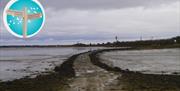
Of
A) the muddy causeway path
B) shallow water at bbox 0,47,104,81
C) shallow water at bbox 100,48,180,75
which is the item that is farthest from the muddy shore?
shallow water at bbox 100,48,180,75

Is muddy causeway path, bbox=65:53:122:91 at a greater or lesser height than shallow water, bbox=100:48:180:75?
greater

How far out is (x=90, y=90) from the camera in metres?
13.9

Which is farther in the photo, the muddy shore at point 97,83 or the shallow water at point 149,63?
the shallow water at point 149,63

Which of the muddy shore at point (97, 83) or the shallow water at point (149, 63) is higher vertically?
the muddy shore at point (97, 83)

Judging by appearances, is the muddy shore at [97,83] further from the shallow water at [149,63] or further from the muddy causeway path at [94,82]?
the shallow water at [149,63]

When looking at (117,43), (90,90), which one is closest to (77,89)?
(90,90)

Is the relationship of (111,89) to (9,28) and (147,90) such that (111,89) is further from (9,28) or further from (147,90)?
(9,28)

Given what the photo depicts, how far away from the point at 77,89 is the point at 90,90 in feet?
2.26

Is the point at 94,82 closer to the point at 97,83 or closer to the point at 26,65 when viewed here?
the point at 97,83

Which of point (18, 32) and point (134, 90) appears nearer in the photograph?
point (18, 32)

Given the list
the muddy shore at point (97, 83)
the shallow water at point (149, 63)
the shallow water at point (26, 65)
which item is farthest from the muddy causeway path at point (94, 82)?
the shallow water at point (149, 63)

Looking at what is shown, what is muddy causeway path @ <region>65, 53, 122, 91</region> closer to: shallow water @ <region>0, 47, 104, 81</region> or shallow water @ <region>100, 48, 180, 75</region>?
shallow water @ <region>0, 47, 104, 81</region>

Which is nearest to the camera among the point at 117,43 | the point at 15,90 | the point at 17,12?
the point at 17,12

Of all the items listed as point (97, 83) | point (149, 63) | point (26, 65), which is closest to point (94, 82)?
point (97, 83)
